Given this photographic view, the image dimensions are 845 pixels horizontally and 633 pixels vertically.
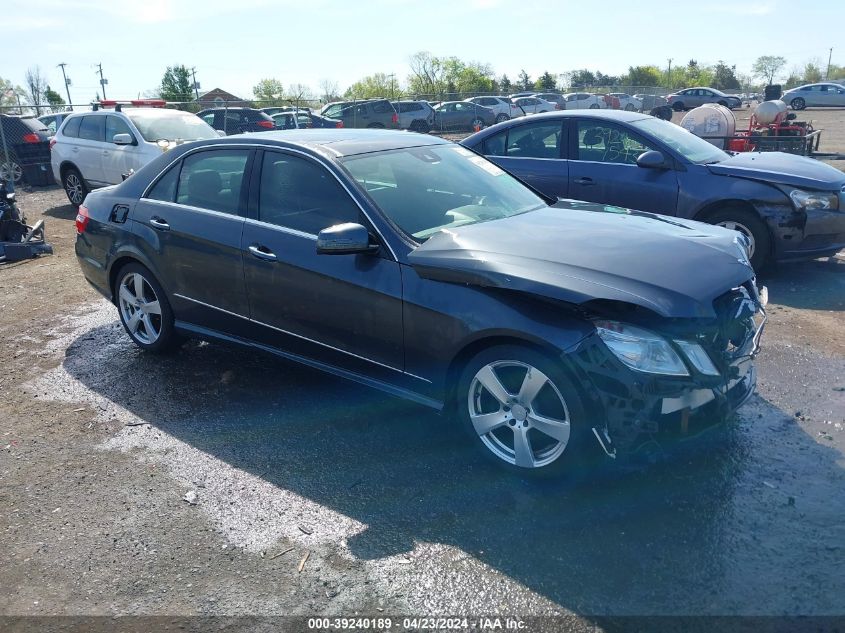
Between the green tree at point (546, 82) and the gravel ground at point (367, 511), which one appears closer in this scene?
the gravel ground at point (367, 511)

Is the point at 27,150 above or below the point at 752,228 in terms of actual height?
above

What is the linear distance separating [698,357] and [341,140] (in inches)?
106

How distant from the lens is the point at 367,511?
3621 mm

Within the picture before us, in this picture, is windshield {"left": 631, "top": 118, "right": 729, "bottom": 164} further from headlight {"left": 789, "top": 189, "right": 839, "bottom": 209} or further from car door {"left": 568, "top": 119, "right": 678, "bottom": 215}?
headlight {"left": 789, "top": 189, "right": 839, "bottom": 209}

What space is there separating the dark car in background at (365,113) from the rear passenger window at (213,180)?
2468 centimetres

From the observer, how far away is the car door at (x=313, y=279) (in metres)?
4.11

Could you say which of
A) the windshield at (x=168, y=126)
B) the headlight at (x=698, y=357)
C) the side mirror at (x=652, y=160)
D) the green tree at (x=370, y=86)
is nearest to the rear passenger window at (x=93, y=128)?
the windshield at (x=168, y=126)

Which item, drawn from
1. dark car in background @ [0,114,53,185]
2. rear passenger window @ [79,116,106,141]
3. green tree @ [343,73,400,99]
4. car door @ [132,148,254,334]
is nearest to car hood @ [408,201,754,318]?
car door @ [132,148,254,334]

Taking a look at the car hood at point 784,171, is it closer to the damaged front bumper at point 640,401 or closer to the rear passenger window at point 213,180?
the damaged front bumper at point 640,401

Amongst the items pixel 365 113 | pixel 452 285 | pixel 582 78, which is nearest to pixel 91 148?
pixel 452 285

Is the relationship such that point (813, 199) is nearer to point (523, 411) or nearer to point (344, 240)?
point (523, 411)

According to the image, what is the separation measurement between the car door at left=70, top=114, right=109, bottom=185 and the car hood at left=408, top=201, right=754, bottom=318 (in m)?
11.0

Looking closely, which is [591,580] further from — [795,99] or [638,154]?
[795,99]

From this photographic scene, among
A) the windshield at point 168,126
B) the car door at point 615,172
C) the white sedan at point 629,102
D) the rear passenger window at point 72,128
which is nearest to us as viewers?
the car door at point 615,172
